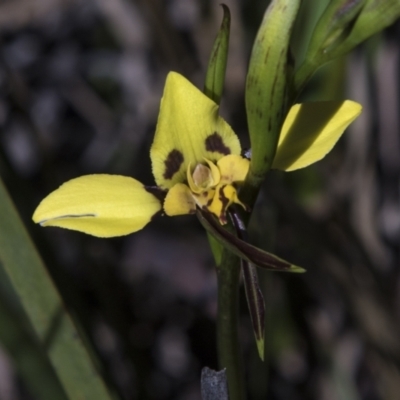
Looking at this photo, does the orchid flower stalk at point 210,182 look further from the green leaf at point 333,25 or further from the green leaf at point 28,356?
the green leaf at point 28,356

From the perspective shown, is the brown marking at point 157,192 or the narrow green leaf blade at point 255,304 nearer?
the narrow green leaf blade at point 255,304

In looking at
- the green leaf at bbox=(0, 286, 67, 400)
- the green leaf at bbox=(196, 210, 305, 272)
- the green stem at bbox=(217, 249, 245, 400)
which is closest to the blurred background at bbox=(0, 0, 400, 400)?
the green leaf at bbox=(0, 286, 67, 400)

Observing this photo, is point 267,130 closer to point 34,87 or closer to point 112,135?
point 112,135

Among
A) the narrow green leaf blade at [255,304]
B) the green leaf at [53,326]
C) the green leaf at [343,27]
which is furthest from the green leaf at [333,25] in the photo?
the green leaf at [53,326]

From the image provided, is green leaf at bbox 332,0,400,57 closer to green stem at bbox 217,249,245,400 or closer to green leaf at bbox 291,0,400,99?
green leaf at bbox 291,0,400,99

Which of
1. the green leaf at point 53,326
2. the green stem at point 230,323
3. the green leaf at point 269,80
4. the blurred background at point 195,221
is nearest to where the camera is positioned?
the green leaf at point 269,80

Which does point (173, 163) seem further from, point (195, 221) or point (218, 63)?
point (195, 221)

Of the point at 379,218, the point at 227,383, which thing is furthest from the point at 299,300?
the point at 227,383
